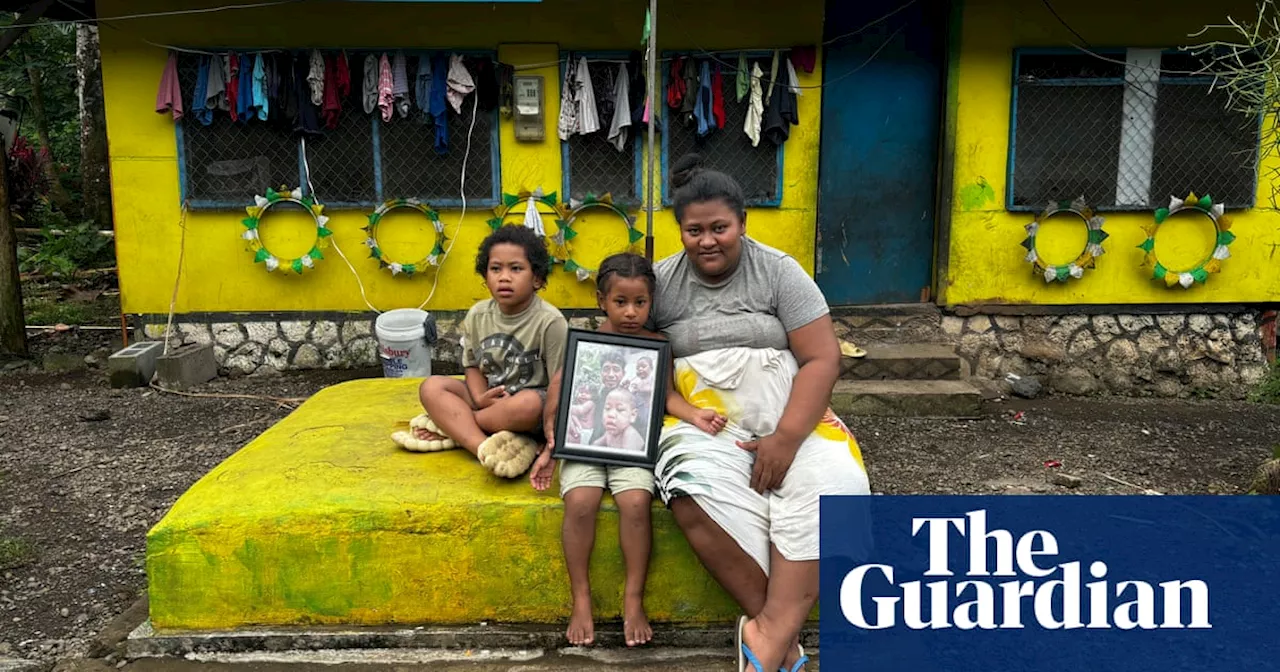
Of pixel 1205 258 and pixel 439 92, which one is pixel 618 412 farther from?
pixel 1205 258

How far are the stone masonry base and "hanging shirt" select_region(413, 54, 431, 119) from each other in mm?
1620

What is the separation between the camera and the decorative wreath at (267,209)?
725 centimetres

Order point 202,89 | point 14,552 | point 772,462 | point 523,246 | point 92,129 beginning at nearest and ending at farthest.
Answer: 1. point 772,462
2. point 523,246
3. point 14,552
4. point 202,89
5. point 92,129

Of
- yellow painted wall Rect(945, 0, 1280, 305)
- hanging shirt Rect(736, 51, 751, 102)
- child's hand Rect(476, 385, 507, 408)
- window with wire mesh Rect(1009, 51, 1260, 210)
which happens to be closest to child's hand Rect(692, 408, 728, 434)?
child's hand Rect(476, 385, 507, 408)

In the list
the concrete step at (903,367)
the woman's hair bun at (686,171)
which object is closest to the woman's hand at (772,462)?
the woman's hair bun at (686,171)

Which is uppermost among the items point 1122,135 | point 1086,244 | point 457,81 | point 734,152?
point 457,81

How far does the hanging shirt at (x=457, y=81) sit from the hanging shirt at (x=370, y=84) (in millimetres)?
555

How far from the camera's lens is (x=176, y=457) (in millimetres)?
5609

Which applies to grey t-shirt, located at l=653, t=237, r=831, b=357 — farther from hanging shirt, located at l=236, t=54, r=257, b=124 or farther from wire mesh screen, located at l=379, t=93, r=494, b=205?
hanging shirt, located at l=236, t=54, r=257, b=124

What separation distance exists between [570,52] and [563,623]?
5061 millimetres

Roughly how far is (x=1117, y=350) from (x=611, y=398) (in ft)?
19.3

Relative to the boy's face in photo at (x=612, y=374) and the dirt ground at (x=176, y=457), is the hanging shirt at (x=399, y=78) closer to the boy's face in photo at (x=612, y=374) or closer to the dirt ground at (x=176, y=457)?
the dirt ground at (x=176, y=457)

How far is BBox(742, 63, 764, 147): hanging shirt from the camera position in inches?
281

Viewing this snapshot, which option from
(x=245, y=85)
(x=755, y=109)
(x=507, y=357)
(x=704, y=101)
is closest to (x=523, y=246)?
(x=507, y=357)
